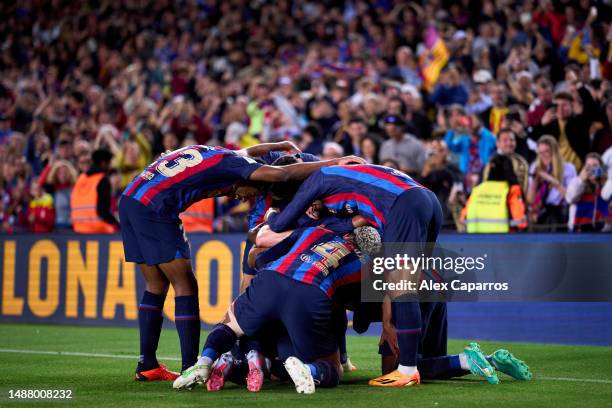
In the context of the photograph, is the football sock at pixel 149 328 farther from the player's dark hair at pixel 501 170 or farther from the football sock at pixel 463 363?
the player's dark hair at pixel 501 170

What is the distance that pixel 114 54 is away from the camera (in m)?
24.3

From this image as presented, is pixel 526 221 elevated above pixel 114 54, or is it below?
below

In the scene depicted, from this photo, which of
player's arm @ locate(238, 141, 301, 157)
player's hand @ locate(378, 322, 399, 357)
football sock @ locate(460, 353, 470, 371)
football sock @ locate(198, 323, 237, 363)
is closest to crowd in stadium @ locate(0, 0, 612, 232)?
player's arm @ locate(238, 141, 301, 157)

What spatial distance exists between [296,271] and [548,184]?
20.3ft

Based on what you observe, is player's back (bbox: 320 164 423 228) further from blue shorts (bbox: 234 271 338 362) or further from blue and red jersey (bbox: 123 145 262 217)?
blue shorts (bbox: 234 271 338 362)

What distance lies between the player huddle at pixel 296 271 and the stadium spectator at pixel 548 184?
5.02 metres

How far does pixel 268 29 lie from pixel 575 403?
16.6 meters

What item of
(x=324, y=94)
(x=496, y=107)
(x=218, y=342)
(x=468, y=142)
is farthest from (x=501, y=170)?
(x=218, y=342)

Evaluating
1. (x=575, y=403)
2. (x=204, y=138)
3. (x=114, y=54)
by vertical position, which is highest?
(x=114, y=54)

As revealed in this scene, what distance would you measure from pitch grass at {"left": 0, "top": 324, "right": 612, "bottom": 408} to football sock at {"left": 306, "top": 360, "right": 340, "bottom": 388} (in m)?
0.08

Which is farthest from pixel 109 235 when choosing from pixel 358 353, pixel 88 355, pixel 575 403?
pixel 575 403

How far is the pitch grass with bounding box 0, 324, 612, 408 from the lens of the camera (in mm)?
7094

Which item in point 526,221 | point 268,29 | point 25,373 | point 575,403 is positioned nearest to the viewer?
point 575,403

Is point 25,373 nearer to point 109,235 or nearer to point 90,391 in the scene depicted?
point 90,391
